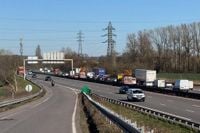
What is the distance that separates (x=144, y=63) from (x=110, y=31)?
155 ft

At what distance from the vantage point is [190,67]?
540ft

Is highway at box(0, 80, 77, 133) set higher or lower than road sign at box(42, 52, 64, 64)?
lower

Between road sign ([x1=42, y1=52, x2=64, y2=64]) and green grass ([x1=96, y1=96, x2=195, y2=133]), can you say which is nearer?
green grass ([x1=96, y1=96, x2=195, y2=133])

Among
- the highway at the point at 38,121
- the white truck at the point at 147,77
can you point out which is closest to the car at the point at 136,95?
the highway at the point at 38,121

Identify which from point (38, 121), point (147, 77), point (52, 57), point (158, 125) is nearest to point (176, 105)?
point (38, 121)

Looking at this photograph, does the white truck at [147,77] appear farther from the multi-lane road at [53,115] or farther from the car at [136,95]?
the multi-lane road at [53,115]

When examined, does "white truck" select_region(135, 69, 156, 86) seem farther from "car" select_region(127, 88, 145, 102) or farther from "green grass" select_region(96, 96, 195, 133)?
"green grass" select_region(96, 96, 195, 133)

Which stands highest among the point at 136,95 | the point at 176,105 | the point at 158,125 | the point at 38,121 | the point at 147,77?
the point at 147,77

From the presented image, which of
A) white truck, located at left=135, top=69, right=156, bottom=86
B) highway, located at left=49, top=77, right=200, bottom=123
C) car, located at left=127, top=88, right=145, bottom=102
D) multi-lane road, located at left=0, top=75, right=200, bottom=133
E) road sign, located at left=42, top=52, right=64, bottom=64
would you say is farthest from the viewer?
road sign, located at left=42, top=52, right=64, bottom=64

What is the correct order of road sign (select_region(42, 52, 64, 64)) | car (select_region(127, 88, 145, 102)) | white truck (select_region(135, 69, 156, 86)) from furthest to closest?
1. road sign (select_region(42, 52, 64, 64))
2. white truck (select_region(135, 69, 156, 86))
3. car (select_region(127, 88, 145, 102))

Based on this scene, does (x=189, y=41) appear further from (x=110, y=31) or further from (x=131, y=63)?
(x=110, y=31)

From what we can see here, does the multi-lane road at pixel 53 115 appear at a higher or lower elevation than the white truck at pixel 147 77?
lower

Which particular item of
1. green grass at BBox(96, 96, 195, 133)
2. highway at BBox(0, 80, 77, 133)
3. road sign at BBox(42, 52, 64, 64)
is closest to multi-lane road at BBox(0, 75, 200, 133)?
highway at BBox(0, 80, 77, 133)

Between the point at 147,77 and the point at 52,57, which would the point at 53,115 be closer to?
the point at 147,77
